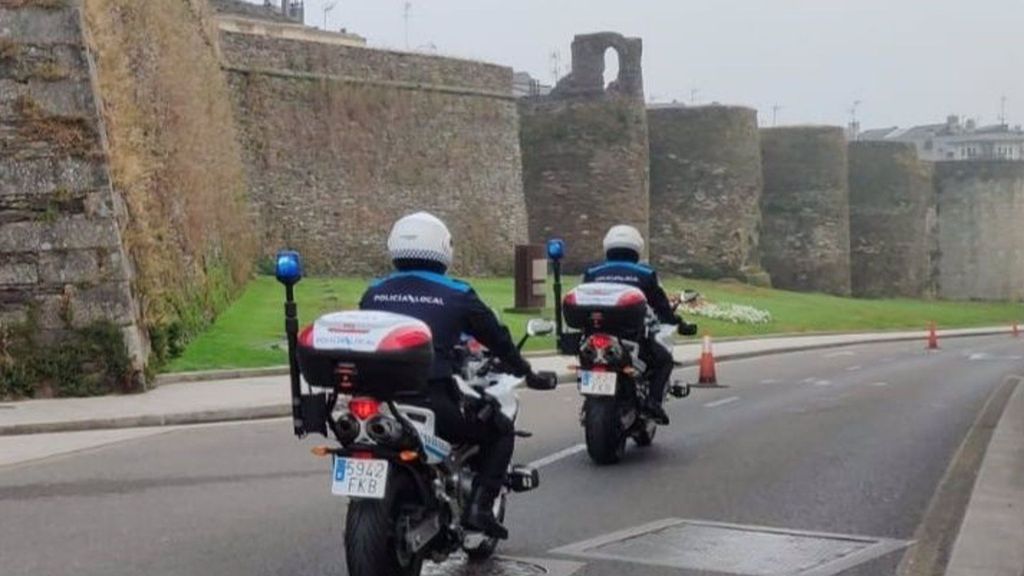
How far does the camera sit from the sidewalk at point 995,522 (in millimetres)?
8023

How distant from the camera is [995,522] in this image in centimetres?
912

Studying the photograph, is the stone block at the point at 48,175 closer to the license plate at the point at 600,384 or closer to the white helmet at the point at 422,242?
the license plate at the point at 600,384

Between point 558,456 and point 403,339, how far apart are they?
6023mm

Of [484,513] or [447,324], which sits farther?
[484,513]

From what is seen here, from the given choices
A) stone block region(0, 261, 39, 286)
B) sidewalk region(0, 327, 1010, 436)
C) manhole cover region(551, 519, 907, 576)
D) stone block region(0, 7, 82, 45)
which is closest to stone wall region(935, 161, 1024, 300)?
sidewalk region(0, 327, 1010, 436)

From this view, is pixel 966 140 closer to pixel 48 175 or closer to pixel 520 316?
pixel 520 316

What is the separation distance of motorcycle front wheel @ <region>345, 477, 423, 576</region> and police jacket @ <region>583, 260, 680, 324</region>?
18.8ft

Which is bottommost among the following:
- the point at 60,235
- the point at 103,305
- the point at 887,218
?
the point at 887,218

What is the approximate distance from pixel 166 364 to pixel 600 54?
3556 cm

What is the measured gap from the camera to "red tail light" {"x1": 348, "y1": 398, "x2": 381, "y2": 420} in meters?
7.11

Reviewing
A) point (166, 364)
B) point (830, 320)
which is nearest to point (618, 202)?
point (830, 320)

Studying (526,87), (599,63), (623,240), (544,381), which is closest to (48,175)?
(623,240)

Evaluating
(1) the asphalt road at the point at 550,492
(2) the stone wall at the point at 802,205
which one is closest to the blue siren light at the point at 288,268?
(1) the asphalt road at the point at 550,492

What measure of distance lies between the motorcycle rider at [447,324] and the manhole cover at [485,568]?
0.21 m
